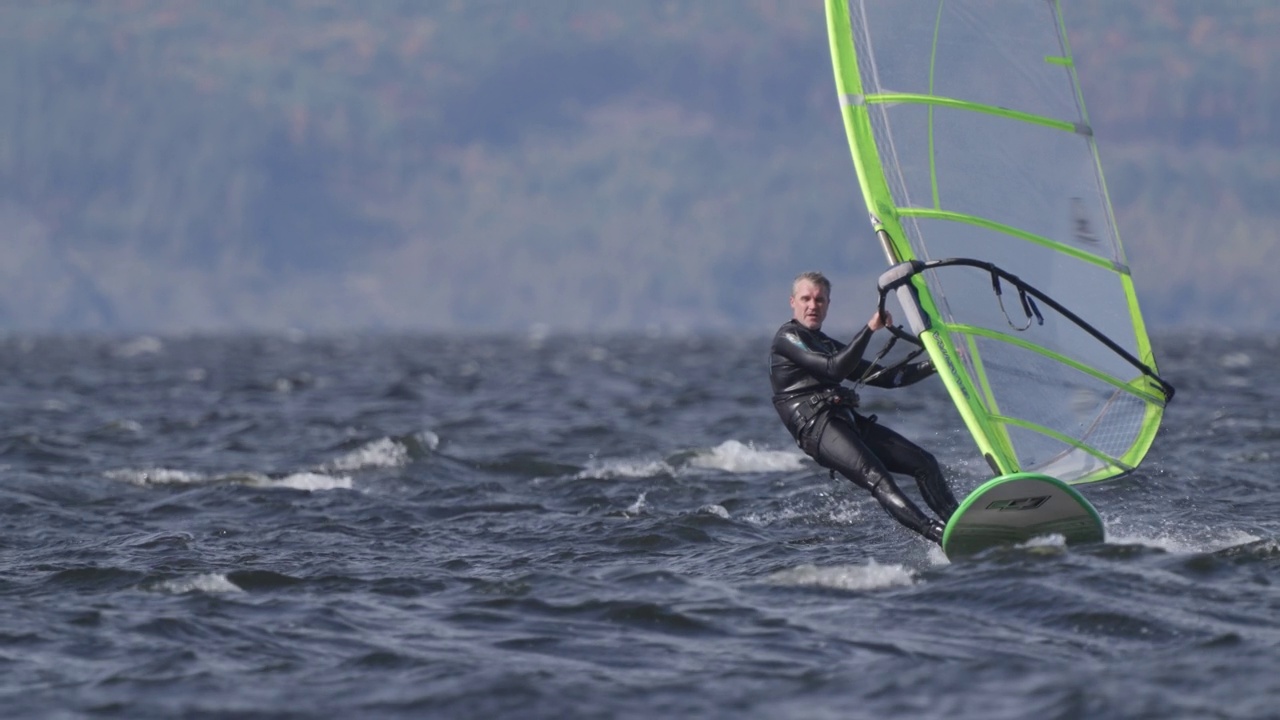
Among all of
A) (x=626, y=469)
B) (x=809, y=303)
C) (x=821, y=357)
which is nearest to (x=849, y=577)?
(x=821, y=357)

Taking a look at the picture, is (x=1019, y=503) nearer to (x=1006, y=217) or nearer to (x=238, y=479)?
(x=1006, y=217)

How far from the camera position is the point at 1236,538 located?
12.4m

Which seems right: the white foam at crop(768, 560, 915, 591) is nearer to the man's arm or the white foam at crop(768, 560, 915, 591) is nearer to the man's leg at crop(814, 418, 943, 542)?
the man's leg at crop(814, 418, 943, 542)

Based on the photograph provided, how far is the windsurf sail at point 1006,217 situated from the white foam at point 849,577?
1261mm

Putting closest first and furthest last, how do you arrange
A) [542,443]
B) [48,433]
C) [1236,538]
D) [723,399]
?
1. [1236,538]
2. [542,443]
3. [48,433]
4. [723,399]

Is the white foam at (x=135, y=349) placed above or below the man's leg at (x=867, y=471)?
below

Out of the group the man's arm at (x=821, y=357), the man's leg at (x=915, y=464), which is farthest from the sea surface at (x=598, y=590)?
the man's arm at (x=821, y=357)

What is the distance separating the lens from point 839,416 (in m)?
12.1

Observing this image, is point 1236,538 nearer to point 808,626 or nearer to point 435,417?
point 808,626

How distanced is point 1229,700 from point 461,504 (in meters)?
9.42

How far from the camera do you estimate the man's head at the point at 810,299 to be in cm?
1188

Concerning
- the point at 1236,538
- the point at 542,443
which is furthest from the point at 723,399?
the point at 1236,538

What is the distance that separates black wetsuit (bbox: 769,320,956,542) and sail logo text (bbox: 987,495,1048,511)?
517 mm

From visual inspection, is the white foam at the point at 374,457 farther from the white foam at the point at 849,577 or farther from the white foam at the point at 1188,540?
the white foam at the point at 1188,540
